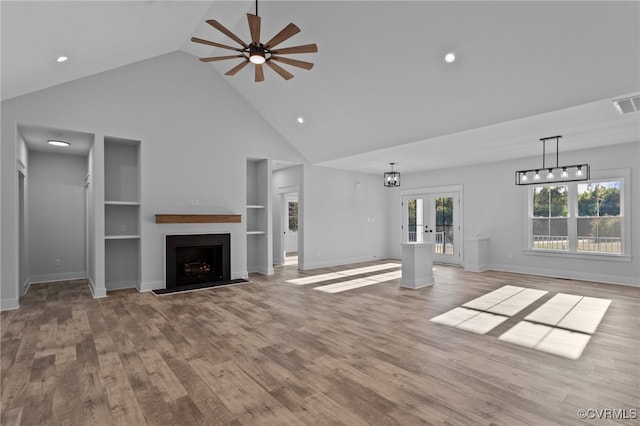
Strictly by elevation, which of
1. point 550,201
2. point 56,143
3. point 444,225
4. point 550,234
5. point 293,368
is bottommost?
point 293,368

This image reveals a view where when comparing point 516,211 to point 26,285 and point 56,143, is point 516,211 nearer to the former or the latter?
point 56,143

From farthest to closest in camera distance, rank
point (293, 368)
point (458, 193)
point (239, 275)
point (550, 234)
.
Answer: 1. point (458, 193)
2. point (550, 234)
3. point (239, 275)
4. point (293, 368)

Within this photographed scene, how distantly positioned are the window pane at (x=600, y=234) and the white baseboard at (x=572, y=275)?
1.63 ft

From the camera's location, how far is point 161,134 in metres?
5.95

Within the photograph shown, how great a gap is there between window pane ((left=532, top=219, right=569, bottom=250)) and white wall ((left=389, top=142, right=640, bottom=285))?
0.23m

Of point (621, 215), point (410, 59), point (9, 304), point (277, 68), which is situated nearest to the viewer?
point (277, 68)

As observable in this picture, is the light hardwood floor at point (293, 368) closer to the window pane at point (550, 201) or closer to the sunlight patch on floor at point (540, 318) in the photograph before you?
the sunlight patch on floor at point (540, 318)

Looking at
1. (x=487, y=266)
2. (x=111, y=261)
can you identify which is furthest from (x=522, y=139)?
(x=111, y=261)

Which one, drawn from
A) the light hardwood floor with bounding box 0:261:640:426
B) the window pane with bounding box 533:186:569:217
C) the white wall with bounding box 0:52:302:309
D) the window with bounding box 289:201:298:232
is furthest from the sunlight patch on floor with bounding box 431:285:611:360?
the window with bounding box 289:201:298:232

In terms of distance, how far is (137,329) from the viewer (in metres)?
3.79

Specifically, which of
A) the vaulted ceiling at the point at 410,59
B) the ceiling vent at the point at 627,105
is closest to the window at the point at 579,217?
the vaulted ceiling at the point at 410,59

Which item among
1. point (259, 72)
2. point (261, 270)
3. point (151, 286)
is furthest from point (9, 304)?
point (259, 72)

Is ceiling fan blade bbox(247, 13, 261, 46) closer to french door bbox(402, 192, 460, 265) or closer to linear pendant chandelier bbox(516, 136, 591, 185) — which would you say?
linear pendant chandelier bbox(516, 136, 591, 185)

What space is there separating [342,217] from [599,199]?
5.50m
